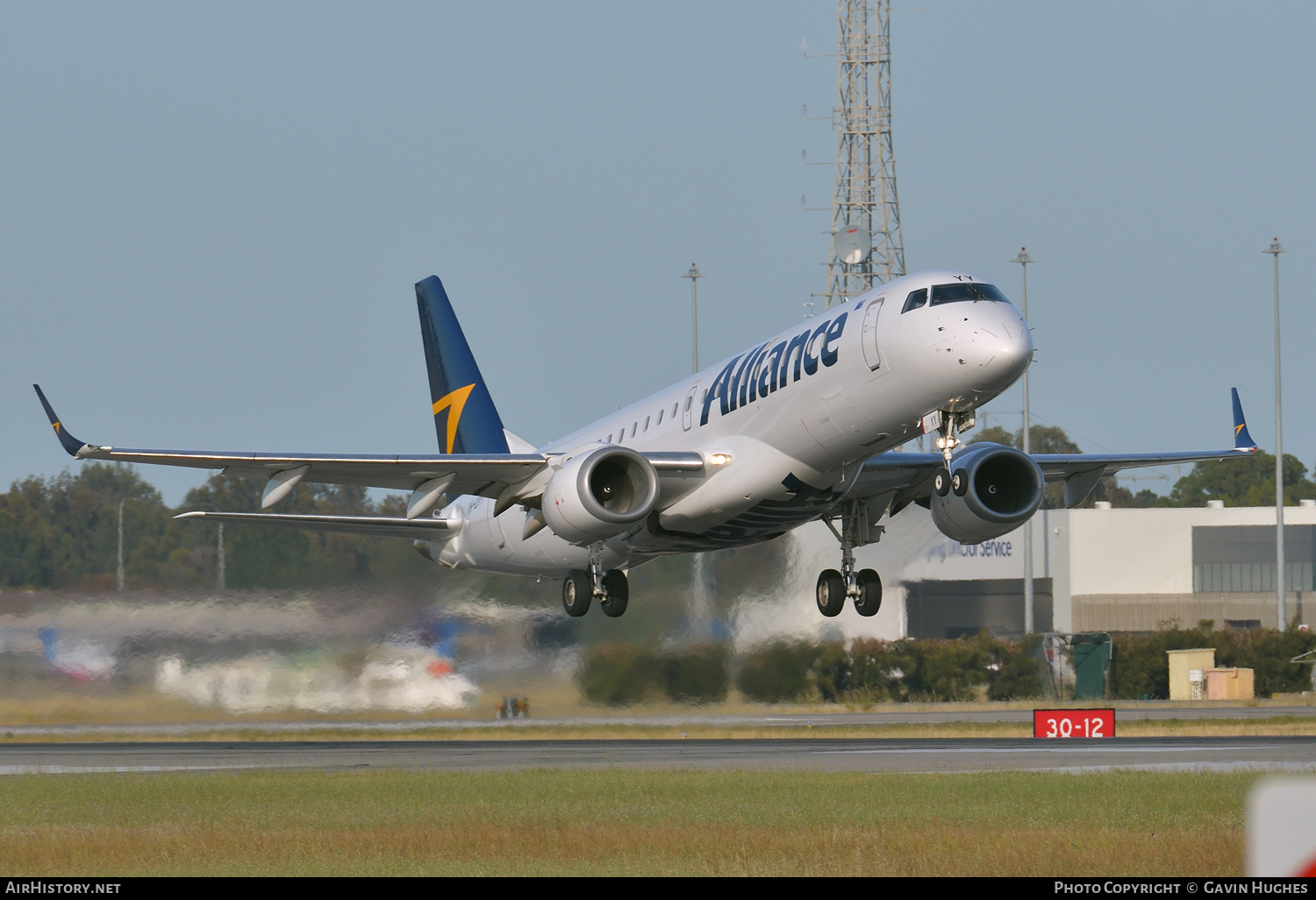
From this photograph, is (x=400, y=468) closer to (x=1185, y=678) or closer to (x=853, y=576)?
(x=853, y=576)

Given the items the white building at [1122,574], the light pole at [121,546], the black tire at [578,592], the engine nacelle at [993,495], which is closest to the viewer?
the engine nacelle at [993,495]

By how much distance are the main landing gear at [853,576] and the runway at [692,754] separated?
317cm

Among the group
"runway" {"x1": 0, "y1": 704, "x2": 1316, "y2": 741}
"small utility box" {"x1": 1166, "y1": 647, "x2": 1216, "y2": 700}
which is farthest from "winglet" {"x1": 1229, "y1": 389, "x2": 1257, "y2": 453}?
A: "small utility box" {"x1": 1166, "y1": 647, "x2": 1216, "y2": 700}

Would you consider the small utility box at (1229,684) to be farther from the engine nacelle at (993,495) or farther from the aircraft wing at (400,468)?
the aircraft wing at (400,468)

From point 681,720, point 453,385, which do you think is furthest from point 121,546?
point 681,720

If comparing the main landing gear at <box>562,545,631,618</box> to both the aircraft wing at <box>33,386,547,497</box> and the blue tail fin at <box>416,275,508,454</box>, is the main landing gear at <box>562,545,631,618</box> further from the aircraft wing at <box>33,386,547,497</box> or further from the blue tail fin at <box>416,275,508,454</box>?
the blue tail fin at <box>416,275,508,454</box>

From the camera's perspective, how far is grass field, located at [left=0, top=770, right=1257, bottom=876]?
17281mm

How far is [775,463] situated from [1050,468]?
9233mm

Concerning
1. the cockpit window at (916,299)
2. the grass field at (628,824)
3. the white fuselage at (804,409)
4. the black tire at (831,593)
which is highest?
the cockpit window at (916,299)

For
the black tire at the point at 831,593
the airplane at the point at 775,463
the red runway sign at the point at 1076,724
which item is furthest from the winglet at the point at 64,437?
the red runway sign at the point at 1076,724

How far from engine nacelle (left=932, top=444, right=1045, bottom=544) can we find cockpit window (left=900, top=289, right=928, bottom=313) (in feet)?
16.6

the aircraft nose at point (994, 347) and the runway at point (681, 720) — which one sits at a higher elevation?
the aircraft nose at point (994, 347)

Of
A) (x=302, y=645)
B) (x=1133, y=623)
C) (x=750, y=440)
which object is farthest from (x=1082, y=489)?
(x=1133, y=623)

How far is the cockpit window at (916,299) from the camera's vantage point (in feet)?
76.0
